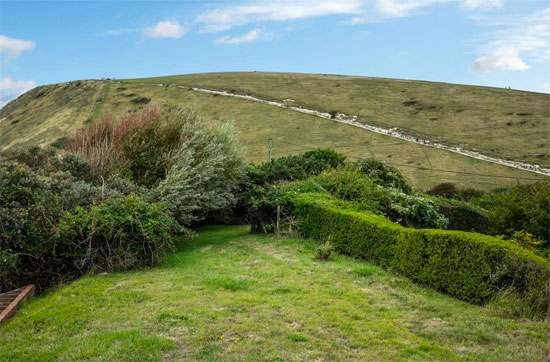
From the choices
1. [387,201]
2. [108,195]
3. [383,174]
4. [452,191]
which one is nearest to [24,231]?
[108,195]

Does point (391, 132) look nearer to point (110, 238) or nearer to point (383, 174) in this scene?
point (383, 174)

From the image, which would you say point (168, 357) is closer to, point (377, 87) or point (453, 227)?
point (453, 227)

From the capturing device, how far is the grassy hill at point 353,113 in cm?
4638

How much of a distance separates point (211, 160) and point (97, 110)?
189 feet

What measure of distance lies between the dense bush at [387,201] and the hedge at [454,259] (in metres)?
4.74

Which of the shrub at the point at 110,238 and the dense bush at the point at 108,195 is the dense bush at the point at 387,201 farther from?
the shrub at the point at 110,238

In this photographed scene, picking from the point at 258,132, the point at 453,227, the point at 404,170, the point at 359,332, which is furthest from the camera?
the point at 258,132

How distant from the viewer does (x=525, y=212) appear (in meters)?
17.9

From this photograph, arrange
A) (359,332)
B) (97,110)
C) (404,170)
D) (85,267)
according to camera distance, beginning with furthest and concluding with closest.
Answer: (97,110)
(404,170)
(85,267)
(359,332)

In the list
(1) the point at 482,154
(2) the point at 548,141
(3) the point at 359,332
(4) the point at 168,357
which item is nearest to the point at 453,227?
(3) the point at 359,332

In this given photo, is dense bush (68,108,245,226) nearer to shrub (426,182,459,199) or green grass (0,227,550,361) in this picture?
green grass (0,227,550,361)

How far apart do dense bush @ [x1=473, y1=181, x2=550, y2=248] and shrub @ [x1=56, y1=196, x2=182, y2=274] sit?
45.4ft

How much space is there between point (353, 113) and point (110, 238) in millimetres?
54777

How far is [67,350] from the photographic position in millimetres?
6121
